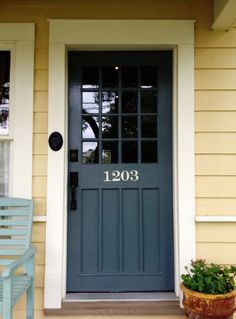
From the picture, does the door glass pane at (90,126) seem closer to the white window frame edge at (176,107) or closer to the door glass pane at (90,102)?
the door glass pane at (90,102)

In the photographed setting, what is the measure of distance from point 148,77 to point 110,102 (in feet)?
1.19

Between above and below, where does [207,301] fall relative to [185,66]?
below

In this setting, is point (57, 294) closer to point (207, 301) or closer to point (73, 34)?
point (207, 301)

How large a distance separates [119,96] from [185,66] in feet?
1.80

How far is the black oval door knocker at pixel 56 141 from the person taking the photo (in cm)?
268

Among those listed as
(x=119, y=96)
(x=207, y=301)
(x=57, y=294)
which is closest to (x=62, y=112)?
(x=119, y=96)

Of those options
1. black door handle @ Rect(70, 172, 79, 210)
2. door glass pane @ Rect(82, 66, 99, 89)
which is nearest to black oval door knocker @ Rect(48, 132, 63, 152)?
black door handle @ Rect(70, 172, 79, 210)

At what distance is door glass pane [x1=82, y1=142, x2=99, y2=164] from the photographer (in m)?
2.86

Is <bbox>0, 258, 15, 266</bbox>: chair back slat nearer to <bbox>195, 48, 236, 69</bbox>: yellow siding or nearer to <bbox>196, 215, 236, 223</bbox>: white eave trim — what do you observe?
<bbox>196, 215, 236, 223</bbox>: white eave trim

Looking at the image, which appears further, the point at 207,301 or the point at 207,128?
the point at 207,128

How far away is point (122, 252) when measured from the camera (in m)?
2.82

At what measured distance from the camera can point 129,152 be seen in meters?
2.87

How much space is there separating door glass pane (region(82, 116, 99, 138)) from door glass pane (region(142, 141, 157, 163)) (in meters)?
0.38

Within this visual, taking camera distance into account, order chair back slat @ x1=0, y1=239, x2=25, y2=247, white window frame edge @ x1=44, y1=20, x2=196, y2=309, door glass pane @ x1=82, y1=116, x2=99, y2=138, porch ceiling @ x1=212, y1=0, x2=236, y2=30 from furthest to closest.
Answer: door glass pane @ x1=82, y1=116, x2=99, y2=138, white window frame edge @ x1=44, y1=20, x2=196, y2=309, chair back slat @ x1=0, y1=239, x2=25, y2=247, porch ceiling @ x1=212, y1=0, x2=236, y2=30
